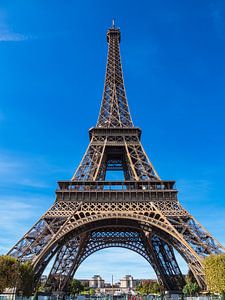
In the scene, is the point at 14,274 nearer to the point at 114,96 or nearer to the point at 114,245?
the point at 114,245

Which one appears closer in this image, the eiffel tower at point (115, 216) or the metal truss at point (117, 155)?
the eiffel tower at point (115, 216)

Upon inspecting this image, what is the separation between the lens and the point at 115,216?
92.6ft

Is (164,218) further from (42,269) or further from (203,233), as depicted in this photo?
(42,269)

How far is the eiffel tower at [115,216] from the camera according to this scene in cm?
2650

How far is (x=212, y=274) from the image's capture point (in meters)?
22.9

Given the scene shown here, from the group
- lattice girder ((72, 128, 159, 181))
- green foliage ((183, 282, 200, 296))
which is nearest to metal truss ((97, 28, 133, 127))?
lattice girder ((72, 128, 159, 181))

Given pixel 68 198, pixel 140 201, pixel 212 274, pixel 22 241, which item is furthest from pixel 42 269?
pixel 212 274

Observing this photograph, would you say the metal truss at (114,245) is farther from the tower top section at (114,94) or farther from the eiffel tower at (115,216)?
the tower top section at (114,94)

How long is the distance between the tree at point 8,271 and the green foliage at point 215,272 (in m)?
14.7

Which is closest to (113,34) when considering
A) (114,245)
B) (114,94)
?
(114,94)

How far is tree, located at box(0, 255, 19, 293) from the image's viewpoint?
73.3 ft

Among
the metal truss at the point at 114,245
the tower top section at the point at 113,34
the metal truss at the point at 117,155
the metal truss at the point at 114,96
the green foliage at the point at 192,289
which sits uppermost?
the tower top section at the point at 113,34

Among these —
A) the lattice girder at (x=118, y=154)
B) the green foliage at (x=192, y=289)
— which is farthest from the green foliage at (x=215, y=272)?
the lattice girder at (x=118, y=154)

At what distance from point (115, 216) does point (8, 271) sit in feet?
34.1
